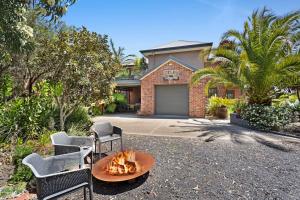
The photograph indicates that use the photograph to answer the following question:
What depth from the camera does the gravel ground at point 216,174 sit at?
3.92m

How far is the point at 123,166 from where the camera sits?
4.38 meters

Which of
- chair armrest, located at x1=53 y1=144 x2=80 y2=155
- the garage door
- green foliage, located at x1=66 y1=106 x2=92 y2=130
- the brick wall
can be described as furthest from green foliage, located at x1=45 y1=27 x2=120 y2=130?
the garage door

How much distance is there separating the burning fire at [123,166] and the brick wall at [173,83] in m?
10.5

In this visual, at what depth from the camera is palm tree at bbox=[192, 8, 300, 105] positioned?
31.8ft

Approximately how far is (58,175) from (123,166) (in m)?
1.64

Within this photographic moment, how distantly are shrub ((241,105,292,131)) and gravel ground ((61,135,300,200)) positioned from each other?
2.80m

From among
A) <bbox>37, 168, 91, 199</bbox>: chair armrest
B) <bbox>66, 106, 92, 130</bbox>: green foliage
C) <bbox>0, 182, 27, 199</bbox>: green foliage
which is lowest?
<bbox>0, 182, 27, 199</bbox>: green foliage

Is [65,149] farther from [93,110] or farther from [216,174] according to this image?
[93,110]

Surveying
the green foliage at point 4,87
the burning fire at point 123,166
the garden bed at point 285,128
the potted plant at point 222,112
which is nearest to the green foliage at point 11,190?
the burning fire at point 123,166

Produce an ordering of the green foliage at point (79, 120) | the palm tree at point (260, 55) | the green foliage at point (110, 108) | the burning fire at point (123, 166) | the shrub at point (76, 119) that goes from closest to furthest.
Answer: the burning fire at point (123, 166)
the shrub at point (76, 119)
the green foliage at point (79, 120)
the palm tree at point (260, 55)
the green foliage at point (110, 108)

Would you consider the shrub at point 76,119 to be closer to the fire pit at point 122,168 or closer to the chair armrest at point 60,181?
the fire pit at point 122,168

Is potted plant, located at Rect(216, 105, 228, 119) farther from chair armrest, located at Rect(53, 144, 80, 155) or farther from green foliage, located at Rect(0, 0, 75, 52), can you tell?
green foliage, located at Rect(0, 0, 75, 52)

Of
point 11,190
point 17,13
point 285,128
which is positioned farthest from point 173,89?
point 11,190

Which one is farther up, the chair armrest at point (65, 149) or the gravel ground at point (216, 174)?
the chair armrest at point (65, 149)
